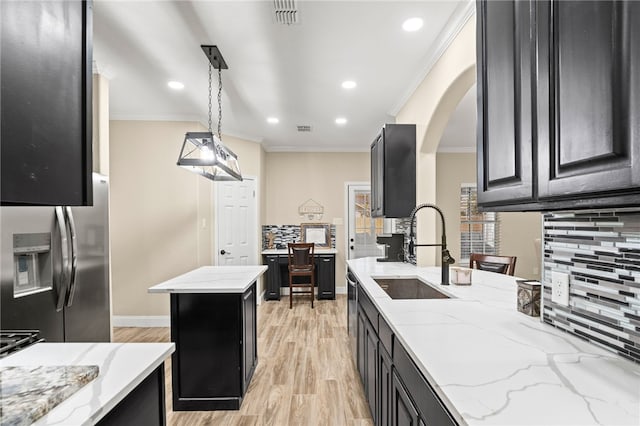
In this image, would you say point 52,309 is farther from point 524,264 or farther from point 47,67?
point 524,264

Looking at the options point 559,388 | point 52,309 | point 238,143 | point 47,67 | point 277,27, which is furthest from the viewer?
point 238,143

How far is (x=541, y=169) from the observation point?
885 mm

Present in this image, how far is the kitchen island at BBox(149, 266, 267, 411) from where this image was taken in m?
2.30

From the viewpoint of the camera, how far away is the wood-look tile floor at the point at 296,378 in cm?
230

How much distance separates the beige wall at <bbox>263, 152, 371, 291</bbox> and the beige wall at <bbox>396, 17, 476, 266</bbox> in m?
2.56

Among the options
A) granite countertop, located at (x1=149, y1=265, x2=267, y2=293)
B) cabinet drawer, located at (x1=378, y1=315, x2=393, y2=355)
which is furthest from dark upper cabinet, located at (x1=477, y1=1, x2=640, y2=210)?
granite countertop, located at (x1=149, y1=265, x2=267, y2=293)

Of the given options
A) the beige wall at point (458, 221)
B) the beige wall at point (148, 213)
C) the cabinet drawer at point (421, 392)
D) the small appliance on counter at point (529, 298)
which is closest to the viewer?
the cabinet drawer at point (421, 392)

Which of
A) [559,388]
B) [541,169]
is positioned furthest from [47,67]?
[559,388]

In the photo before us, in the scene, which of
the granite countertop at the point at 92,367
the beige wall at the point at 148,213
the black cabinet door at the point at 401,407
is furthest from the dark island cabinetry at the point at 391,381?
the beige wall at the point at 148,213

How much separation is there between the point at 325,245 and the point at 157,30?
4469 mm

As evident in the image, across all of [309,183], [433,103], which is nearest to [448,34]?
[433,103]

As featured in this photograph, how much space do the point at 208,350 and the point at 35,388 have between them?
1.60m

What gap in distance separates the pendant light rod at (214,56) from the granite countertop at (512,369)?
2.35 meters

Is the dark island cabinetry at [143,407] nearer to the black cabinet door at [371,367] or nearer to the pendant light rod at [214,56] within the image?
the black cabinet door at [371,367]
